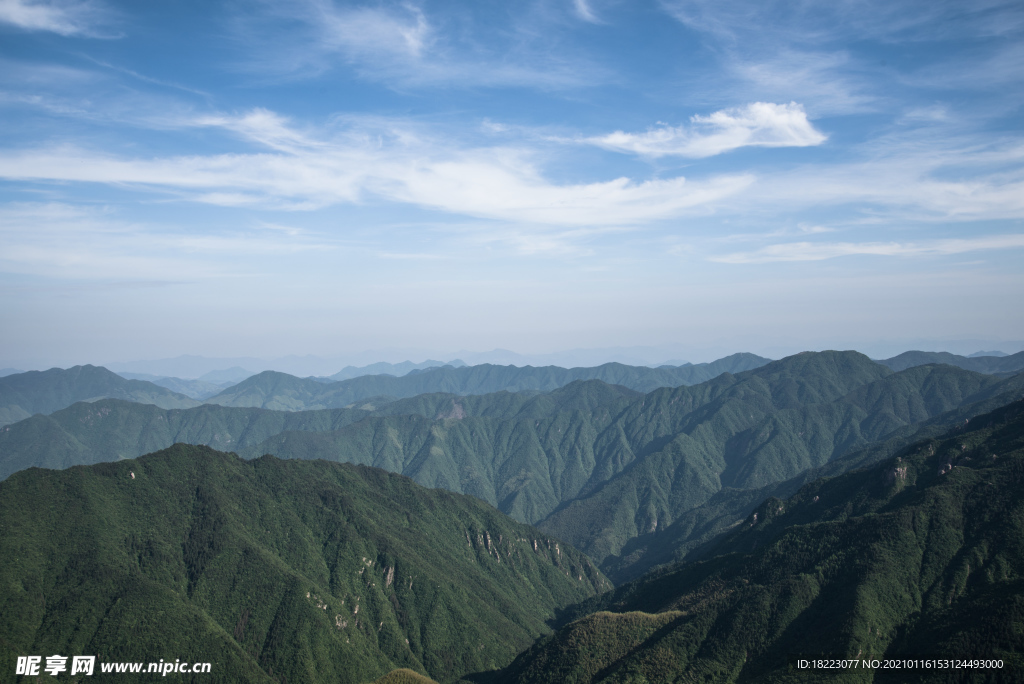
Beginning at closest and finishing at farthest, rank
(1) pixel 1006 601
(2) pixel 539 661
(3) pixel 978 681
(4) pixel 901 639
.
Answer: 1. (3) pixel 978 681
2. (1) pixel 1006 601
3. (4) pixel 901 639
4. (2) pixel 539 661

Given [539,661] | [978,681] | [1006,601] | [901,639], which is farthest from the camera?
[539,661]

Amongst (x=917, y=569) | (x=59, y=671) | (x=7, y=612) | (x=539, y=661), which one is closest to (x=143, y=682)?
(x=59, y=671)

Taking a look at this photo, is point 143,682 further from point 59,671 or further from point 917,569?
point 917,569

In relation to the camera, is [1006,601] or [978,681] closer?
[978,681]

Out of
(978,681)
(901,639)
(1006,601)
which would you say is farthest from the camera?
(901,639)

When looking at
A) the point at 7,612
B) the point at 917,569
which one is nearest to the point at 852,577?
the point at 917,569

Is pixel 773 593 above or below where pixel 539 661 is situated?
above

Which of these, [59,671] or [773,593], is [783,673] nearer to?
[773,593]

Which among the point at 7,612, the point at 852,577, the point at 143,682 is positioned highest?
the point at 852,577

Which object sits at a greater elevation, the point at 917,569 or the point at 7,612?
the point at 917,569
